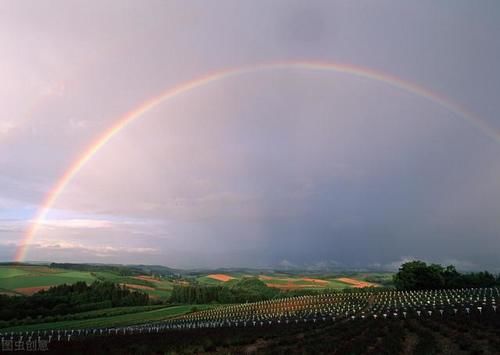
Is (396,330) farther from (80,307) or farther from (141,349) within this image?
(80,307)

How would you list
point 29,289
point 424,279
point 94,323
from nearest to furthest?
point 94,323
point 424,279
point 29,289

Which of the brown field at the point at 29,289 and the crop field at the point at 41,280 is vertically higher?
the crop field at the point at 41,280

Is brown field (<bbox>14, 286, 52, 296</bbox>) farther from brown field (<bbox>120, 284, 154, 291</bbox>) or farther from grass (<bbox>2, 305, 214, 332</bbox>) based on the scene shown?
grass (<bbox>2, 305, 214, 332</bbox>)

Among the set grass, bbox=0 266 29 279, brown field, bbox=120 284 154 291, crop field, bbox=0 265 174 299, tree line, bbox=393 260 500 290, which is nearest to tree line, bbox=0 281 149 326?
brown field, bbox=120 284 154 291

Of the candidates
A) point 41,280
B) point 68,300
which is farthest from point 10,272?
point 68,300

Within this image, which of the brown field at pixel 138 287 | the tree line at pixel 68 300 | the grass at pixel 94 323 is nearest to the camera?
the grass at pixel 94 323

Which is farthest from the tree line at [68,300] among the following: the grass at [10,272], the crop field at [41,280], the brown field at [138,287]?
the grass at [10,272]

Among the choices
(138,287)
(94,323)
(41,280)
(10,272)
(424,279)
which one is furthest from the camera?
(138,287)

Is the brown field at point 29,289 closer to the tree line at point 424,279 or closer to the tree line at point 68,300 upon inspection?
the tree line at point 68,300

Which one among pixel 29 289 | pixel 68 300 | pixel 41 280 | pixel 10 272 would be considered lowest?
pixel 68 300

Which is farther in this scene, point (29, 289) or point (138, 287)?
point (138, 287)

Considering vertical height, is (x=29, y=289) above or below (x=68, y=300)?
above

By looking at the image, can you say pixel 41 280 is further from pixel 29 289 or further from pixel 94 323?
pixel 94 323

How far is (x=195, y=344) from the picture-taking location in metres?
27.4
